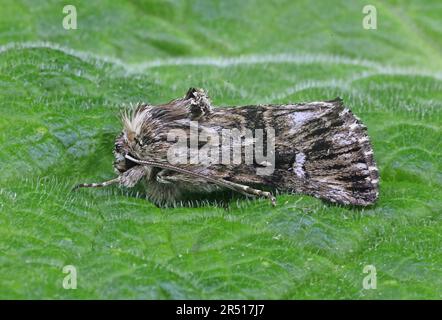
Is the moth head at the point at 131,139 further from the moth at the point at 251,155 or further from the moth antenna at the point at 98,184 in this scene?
the moth antenna at the point at 98,184

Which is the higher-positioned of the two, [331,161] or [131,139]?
[131,139]

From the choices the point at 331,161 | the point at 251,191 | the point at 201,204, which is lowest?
the point at 201,204

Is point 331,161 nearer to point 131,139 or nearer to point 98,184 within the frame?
point 131,139

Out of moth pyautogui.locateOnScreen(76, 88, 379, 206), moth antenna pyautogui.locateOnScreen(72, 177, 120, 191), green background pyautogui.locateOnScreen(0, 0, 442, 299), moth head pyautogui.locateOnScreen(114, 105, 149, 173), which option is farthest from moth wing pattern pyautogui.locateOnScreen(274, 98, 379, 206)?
moth antenna pyautogui.locateOnScreen(72, 177, 120, 191)

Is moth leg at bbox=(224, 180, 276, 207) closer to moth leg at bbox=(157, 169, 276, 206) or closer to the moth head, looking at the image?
moth leg at bbox=(157, 169, 276, 206)

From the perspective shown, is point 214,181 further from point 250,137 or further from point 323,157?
point 323,157

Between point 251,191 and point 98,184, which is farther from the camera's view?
point 98,184

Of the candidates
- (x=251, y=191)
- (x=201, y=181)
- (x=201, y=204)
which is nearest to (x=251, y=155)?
(x=251, y=191)
